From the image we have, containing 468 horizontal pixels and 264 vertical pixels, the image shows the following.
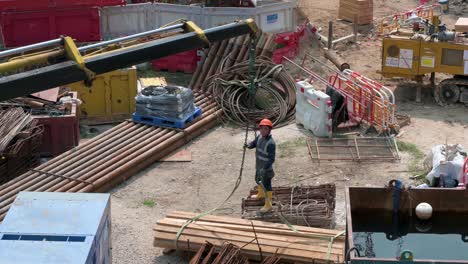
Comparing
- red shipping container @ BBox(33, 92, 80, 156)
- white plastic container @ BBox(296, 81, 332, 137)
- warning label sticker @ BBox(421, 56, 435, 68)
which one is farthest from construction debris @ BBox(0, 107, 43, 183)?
warning label sticker @ BBox(421, 56, 435, 68)

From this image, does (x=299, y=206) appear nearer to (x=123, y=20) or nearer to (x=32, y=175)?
(x=32, y=175)

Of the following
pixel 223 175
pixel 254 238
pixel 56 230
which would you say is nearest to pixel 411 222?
pixel 254 238

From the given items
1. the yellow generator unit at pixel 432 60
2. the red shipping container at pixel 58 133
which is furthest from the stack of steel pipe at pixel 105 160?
the yellow generator unit at pixel 432 60

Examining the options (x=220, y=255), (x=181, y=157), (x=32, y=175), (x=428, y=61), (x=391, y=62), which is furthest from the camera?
(x=391, y=62)

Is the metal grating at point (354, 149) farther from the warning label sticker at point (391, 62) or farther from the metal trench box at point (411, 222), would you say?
the metal trench box at point (411, 222)

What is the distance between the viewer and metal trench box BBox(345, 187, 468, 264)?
12188 millimetres

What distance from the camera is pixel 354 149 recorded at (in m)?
19.0

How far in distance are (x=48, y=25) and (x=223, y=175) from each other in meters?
8.88

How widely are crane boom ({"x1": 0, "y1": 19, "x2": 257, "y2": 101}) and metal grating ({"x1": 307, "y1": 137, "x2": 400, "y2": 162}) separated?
5609mm

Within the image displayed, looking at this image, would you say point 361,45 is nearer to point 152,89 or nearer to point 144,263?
point 152,89

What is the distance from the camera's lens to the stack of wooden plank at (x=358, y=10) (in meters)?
29.6

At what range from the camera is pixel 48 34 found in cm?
2392

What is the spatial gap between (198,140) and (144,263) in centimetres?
589

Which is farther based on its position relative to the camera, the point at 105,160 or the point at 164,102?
the point at 164,102
